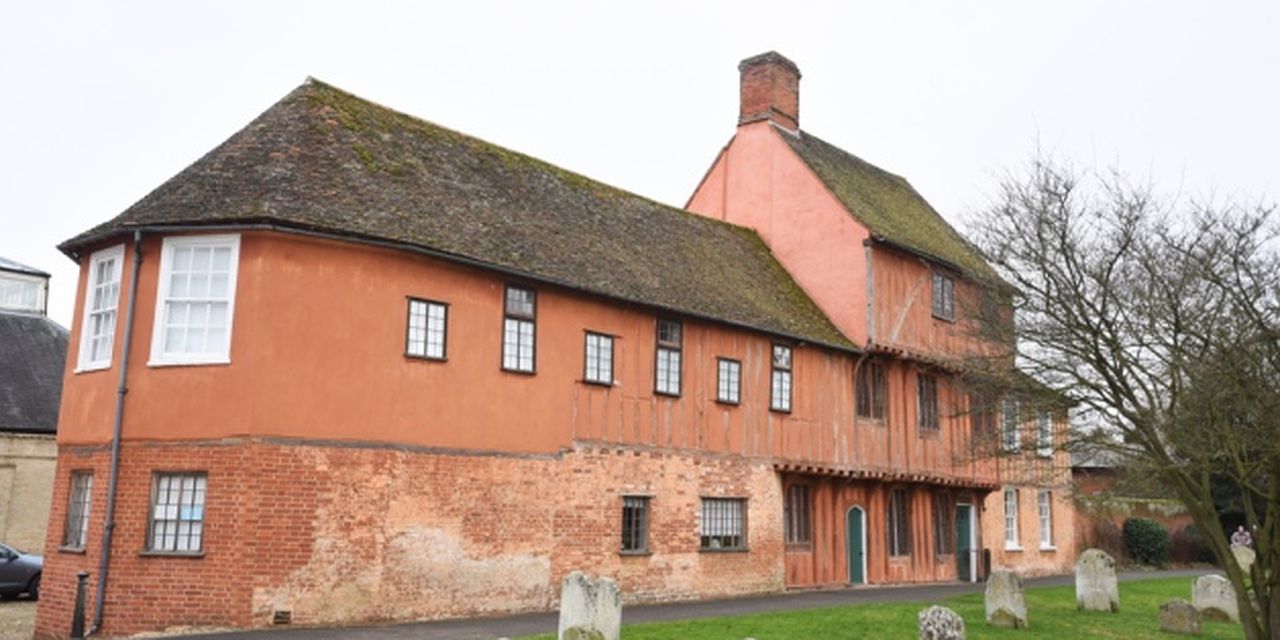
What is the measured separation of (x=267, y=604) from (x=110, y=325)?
19.5 ft

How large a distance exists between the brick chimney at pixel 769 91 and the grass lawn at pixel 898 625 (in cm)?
1482

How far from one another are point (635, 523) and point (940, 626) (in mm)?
9097

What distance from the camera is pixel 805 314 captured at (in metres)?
27.2

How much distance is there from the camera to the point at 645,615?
18.7 metres

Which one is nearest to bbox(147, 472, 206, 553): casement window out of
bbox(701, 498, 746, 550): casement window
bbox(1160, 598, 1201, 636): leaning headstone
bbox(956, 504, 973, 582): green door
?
bbox(701, 498, 746, 550): casement window

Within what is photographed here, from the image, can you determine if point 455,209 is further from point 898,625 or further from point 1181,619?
point 1181,619

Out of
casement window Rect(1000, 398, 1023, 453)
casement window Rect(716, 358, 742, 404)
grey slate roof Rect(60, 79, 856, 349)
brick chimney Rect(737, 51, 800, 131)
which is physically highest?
brick chimney Rect(737, 51, 800, 131)

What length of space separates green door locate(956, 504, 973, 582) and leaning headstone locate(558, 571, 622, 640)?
19.7 meters

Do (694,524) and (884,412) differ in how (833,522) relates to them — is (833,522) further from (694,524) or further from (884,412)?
(694,524)

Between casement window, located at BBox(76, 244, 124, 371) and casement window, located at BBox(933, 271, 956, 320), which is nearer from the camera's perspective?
casement window, located at BBox(76, 244, 124, 371)

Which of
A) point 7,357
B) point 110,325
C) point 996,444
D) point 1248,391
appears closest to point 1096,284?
point 1248,391

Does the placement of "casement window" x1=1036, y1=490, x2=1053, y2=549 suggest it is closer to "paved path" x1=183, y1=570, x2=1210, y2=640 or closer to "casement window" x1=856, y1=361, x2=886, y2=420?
"paved path" x1=183, y1=570, x2=1210, y2=640

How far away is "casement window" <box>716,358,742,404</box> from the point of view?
23.6 metres

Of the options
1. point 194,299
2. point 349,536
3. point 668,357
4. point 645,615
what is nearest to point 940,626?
point 645,615
